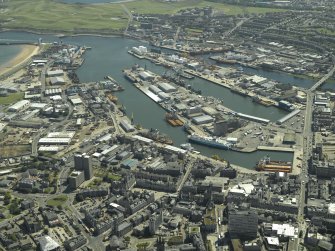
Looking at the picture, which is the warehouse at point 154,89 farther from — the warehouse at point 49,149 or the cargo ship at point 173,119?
the warehouse at point 49,149

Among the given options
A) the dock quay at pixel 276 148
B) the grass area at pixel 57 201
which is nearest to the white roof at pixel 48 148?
the grass area at pixel 57 201

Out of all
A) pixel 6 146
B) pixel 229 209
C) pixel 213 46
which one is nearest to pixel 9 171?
pixel 6 146

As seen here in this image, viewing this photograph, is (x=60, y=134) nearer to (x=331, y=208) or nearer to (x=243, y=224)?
(x=243, y=224)

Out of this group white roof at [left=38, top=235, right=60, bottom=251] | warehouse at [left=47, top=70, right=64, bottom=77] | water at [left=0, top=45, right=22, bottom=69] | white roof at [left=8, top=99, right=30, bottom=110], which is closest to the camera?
white roof at [left=38, top=235, right=60, bottom=251]

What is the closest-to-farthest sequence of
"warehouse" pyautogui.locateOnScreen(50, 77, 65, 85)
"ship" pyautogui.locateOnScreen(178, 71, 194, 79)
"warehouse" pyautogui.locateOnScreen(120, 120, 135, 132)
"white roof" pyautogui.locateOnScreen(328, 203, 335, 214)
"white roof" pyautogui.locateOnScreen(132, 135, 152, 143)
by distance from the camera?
"white roof" pyautogui.locateOnScreen(328, 203, 335, 214), "white roof" pyautogui.locateOnScreen(132, 135, 152, 143), "warehouse" pyautogui.locateOnScreen(120, 120, 135, 132), "warehouse" pyautogui.locateOnScreen(50, 77, 65, 85), "ship" pyautogui.locateOnScreen(178, 71, 194, 79)

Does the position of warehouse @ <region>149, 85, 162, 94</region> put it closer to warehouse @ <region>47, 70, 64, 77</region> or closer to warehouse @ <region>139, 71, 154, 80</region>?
warehouse @ <region>139, 71, 154, 80</region>

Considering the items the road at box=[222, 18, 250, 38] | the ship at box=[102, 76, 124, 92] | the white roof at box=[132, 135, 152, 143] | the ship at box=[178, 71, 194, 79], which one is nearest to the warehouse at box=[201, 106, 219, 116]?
the white roof at box=[132, 135, 152, 143]

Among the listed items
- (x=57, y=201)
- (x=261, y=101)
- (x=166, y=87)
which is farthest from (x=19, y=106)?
(x=261, y=101)
